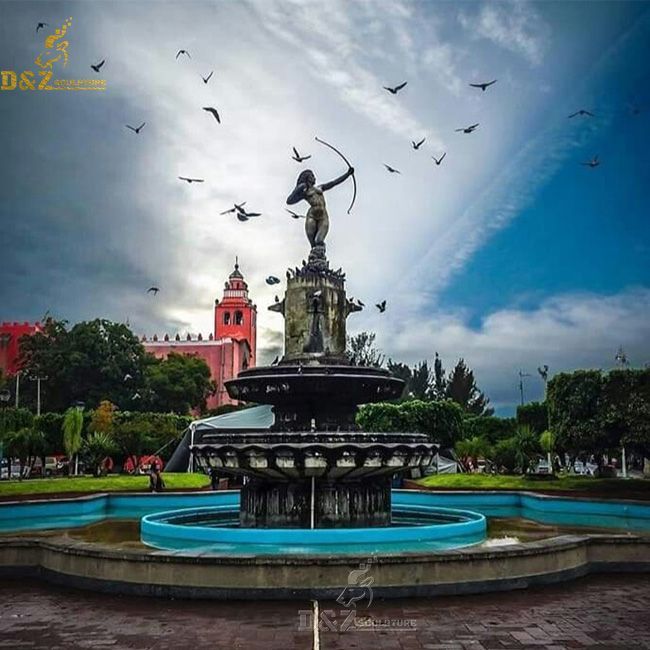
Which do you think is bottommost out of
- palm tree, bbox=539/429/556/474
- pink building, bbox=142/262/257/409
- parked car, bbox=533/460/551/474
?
parked car, bbox=533/460/551/474

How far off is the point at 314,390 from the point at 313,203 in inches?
179

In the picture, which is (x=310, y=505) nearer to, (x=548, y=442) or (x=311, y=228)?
(x=311, y=228)

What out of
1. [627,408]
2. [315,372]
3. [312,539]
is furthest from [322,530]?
[627,408]

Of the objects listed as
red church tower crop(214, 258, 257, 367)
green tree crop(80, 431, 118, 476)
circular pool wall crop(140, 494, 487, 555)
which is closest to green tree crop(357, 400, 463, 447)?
green tree crop(80, 431, 118, 476)

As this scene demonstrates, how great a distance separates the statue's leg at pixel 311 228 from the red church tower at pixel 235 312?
75783 mm

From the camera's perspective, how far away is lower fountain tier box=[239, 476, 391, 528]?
417 inches

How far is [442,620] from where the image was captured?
6.97 meters

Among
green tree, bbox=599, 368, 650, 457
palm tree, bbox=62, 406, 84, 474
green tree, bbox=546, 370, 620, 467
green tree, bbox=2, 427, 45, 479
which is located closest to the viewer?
green tree, bbox=599, 368, 650, 457

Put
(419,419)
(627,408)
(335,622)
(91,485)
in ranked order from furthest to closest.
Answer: (419,419) → (627,408) → (91,485) → (335,622)

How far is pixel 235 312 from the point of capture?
9262 centimetres

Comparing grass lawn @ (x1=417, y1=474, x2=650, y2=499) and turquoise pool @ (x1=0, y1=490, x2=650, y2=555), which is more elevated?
turquoise pool @ (x1=0, y1=490, x2=650, y2=555)

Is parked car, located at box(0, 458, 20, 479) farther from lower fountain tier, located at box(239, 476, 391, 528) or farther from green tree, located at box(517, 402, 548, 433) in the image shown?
green tree, located at box(517, 402, 548, 433)

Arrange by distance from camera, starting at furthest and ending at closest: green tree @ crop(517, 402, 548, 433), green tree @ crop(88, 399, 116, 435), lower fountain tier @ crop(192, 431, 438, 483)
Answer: green tree @ crop(517, 402, 548, 433), green tree @ crop(88, 399, 116, 435), lower fountain tier @ crop(192, 431, 438, 483)

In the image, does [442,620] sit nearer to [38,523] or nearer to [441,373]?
[38,523]
